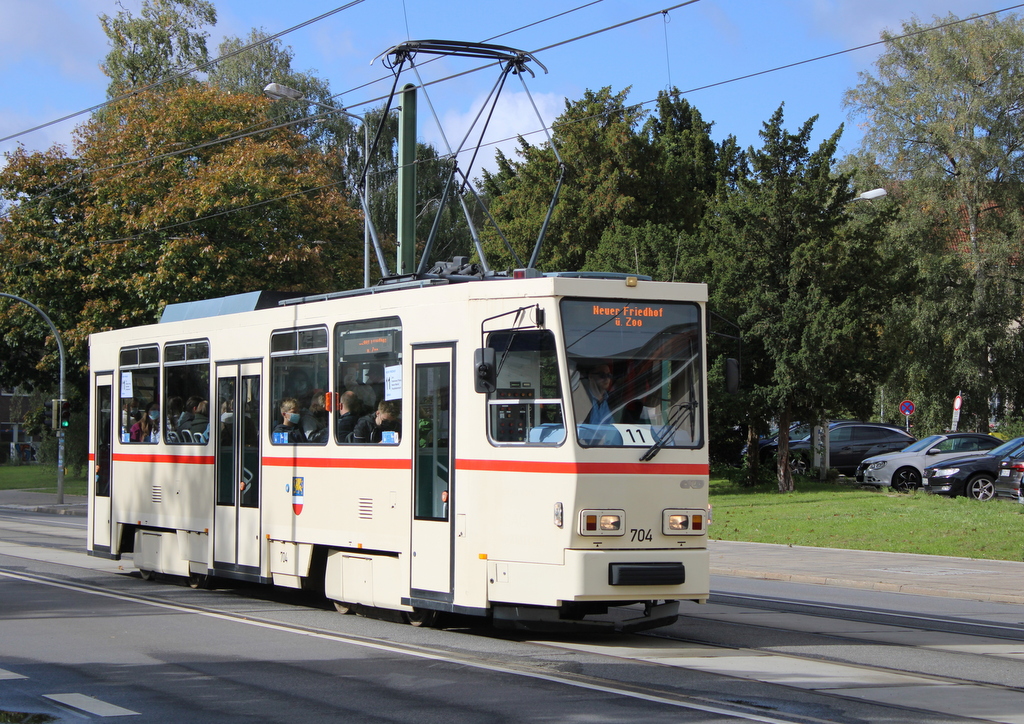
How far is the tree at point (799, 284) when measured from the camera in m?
29.7

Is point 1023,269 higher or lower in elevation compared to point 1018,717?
higher

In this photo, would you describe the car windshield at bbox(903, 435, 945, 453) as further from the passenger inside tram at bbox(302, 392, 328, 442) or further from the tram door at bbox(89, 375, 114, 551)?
the passenger inside tram at bbox(302, 392, 328, 442)

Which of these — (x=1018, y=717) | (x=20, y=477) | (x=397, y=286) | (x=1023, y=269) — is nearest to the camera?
(x=1018, y=717)

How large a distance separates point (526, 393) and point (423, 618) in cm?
264

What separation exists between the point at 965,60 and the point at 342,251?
84.3 feet

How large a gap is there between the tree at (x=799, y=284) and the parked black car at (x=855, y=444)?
7169 mm

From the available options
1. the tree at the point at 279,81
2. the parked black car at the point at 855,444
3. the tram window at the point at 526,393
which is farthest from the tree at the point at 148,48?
the tram window at the point at 526,393

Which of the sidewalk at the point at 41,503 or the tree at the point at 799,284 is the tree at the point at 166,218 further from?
the tree at the point at 799,284

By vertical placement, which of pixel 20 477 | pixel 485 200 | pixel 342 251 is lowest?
pixel 20 477

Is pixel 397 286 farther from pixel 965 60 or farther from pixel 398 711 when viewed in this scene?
pixel 965 60

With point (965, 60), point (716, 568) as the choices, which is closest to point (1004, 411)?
point (965, 60)

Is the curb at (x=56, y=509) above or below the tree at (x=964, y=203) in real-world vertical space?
below

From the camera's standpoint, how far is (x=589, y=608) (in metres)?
10.0

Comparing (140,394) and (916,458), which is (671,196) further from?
(140,394)
